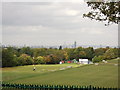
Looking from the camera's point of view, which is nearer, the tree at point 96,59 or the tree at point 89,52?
the tree at point 89,52

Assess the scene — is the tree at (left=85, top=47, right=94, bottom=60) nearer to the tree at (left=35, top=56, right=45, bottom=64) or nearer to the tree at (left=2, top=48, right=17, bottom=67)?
the tree at (left=35, top=56, right=45, bottom=64)

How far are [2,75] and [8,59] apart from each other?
1149mm

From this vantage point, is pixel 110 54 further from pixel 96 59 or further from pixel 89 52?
pixel 89 52

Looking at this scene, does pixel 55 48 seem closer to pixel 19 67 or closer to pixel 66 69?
pixel 66 69

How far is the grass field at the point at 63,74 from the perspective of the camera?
12305mm

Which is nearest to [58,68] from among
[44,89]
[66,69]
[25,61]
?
[66,69]

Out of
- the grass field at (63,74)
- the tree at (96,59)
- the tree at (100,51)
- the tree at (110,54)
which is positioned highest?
the tree at (100,51)

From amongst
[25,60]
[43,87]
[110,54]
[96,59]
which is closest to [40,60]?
[25,60]

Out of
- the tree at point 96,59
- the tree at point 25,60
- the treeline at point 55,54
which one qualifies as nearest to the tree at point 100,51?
the treeline at point 55,54

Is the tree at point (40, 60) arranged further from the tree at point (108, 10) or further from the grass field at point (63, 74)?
the tree at point (108, 10)

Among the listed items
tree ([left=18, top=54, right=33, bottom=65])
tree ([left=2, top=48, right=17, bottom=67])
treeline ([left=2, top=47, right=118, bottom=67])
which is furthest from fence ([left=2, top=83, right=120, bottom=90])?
treeline ([left=2, top=47, right=118, bottom=67])

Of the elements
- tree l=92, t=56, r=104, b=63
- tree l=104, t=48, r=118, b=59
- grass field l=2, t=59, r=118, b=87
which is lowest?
grass field l=2, t=59, r=118, b=87

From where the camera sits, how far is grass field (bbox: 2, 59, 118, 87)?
12.3 m

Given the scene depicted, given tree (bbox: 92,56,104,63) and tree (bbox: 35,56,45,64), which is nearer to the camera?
tree (bbox: 35,56,45,64)
